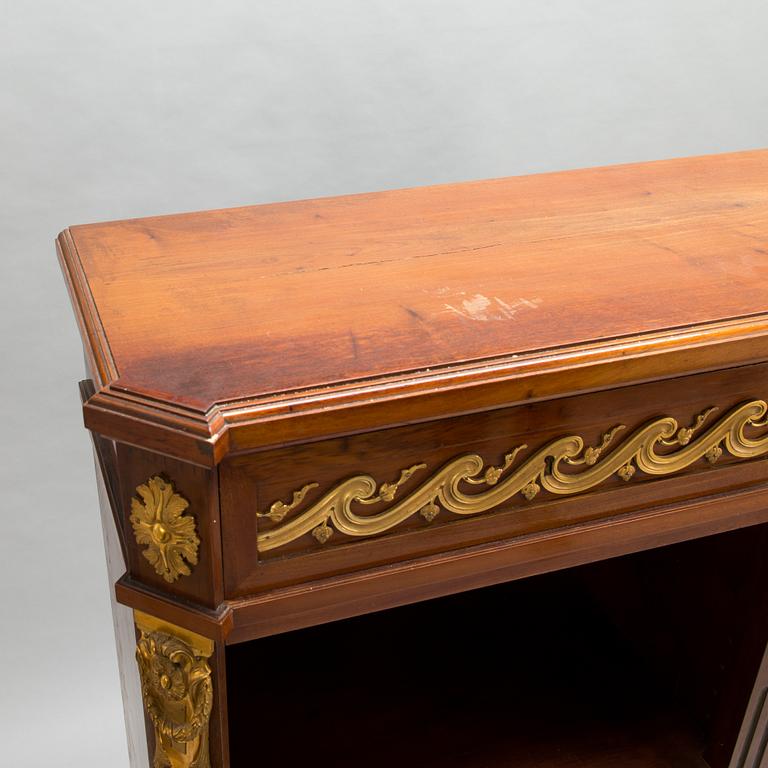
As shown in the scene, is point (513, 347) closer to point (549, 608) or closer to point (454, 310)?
point (454, 310)

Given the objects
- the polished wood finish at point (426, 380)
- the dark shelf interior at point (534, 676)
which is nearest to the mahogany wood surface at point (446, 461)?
the polished wood finish at point (426, 380)

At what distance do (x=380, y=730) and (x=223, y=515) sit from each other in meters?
0.63

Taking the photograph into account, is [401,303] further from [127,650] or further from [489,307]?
[127,650]

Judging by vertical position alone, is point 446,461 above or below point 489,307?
below

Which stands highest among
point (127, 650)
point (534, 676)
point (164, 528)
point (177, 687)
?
point (164, 528)

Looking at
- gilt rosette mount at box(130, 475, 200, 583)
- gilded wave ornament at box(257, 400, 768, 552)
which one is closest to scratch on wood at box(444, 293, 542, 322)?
gilded wave ornament at box(257, 400, 768, 552)

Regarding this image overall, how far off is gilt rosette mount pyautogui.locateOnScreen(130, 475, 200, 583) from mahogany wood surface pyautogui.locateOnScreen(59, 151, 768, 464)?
0.15 feet

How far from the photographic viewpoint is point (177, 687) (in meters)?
0.86

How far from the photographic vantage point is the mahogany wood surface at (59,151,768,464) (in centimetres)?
78

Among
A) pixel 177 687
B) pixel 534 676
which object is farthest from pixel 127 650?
pixel 534 676

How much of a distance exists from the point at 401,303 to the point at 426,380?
5.7 inches

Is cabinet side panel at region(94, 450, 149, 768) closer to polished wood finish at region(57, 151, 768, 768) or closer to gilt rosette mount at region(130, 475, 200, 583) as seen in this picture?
polished wood finish at region(57, 151, 768, 768)

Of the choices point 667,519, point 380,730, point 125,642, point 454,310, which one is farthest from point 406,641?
point 454,310

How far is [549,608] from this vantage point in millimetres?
1548
